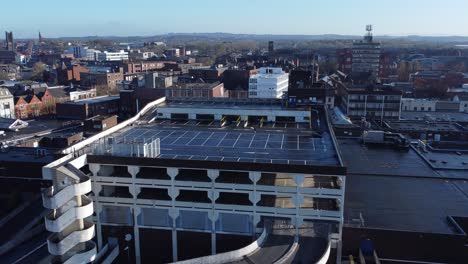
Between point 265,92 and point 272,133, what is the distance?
157ft

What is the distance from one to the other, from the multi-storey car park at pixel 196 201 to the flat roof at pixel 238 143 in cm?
12

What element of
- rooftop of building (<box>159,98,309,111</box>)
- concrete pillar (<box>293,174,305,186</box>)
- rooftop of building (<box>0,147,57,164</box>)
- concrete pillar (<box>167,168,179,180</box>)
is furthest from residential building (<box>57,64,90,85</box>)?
concrete pillar (<box>293,174,305,186</box>)

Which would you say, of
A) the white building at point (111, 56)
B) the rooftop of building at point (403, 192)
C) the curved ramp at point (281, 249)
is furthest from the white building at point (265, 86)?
the white building at point (111, 56)

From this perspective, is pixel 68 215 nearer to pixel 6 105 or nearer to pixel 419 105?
pixel 6 105

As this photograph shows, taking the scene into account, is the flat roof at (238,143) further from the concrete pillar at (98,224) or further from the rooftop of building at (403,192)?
the concrete pillar at (98,224)

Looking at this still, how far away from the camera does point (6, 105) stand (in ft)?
198

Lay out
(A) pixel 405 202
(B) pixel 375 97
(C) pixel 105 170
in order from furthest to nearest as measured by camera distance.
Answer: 1. (B) pixel 375 97
2. (A) pixel 405 202
3. (C) pixel 105 170

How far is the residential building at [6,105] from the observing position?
59.3m

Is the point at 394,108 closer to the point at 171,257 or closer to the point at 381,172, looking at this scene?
the point at 381,172

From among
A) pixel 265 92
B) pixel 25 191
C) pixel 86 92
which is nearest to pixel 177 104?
pixel 25 191

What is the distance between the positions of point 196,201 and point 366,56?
9797 cm

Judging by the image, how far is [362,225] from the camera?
21484 millimetres

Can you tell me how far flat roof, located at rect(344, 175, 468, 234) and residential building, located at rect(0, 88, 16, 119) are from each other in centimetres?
5138

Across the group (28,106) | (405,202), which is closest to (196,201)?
(405,202)
